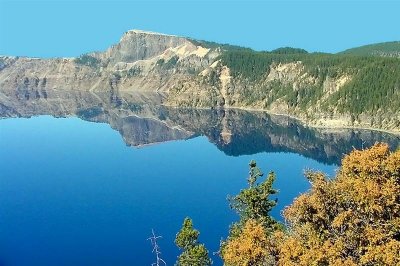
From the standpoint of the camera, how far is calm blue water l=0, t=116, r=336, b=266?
89.1 meters

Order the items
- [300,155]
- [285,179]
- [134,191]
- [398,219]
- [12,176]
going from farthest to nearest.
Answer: [300,155] < [12,176] < [285,179] < [134,191] < [398,219]

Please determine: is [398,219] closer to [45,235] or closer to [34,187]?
[45,235]

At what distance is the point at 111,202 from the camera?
118688 mm

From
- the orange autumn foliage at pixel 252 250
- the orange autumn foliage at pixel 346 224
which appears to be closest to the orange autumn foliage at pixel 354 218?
the orange autumn foliage at pixel 346 224

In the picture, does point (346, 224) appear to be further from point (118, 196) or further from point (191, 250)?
point (118, 196)

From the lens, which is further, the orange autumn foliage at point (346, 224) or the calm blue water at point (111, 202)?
the calm blue water at point (111, 202)

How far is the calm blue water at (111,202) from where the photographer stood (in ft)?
292

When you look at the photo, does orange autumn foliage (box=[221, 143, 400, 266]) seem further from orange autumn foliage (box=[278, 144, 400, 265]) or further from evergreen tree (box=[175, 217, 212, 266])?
evergreen tree (box=[175, 217, 212, 266])

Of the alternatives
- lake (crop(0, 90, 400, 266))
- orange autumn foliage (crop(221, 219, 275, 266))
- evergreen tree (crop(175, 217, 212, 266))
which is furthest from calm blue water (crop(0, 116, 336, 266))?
orange autumn foliage (crop(221, 219, 275, 266))

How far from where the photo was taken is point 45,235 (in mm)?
96875

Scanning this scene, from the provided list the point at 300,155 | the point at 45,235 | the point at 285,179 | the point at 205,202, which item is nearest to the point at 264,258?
the point at 45,235

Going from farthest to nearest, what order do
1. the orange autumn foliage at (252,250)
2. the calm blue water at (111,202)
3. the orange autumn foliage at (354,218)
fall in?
the calm blue water at (111,202), the orange autumn foliage at (252,250), the orange autumn foliage at (354,218)

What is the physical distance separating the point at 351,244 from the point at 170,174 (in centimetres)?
11746

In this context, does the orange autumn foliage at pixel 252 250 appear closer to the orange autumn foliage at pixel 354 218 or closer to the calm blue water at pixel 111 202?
the orange autumn foliage at pixel 354 218
